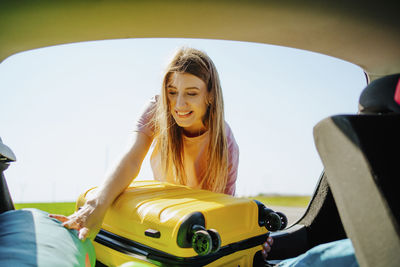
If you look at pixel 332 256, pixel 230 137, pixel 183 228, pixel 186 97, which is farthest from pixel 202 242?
pixel 230 137

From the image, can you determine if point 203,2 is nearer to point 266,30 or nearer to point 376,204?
point 266,30

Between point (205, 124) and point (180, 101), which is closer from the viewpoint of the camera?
point (180, 101)

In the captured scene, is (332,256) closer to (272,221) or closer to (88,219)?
(272,221)

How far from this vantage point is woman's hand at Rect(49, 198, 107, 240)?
49.4 inches

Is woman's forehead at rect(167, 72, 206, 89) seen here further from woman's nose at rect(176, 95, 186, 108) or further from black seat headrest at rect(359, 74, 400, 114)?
black seat headrest at rect(359, 74, 400, 114)

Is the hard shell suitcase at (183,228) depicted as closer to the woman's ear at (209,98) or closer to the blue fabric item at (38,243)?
the blue fabric item at (38,243)

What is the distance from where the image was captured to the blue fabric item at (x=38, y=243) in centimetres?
97

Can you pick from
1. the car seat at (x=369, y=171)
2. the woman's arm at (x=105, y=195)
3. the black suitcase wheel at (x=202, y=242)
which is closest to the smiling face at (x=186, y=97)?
the woman's arm at (x=105, y=195)

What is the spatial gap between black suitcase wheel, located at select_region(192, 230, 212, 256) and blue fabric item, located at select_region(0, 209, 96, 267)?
0.46 meters

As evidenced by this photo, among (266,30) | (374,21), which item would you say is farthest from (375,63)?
(266,30)

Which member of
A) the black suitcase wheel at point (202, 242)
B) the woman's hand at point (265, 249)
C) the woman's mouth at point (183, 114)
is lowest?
the woman's hand at point (265, 249)

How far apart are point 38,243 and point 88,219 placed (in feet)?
0.80

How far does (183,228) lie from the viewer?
1054 mm

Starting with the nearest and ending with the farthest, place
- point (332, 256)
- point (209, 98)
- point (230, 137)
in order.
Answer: point (332, 256), point (209, 98), point (230, 137)
